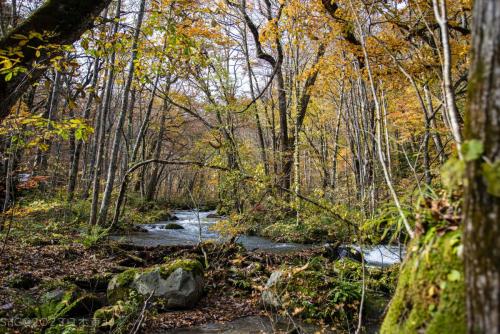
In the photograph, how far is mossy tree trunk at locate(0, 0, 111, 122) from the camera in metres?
2.95

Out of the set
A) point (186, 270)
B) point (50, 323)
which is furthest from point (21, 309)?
point (186, 270)

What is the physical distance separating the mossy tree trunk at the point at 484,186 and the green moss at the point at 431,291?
44 cm

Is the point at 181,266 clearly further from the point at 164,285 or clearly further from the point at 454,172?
the point at 454,172

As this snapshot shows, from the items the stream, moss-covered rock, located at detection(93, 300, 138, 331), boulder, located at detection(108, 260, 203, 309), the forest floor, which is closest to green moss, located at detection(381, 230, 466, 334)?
the stream

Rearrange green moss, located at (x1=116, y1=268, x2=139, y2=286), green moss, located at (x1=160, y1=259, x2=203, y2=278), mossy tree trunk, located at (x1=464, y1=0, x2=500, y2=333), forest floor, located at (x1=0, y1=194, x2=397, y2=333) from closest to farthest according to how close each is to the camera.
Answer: mossy tree trunk, located at (x1=464, y1=0, x2=500, y2=333) < forest floor, located at (x1=0, y1=194, x2=397, y2=333) < green moss, located at (x1=116, y1=268, x2=139, y2=286) < green moss, located at (x1=160, y1=259, x2=203, y2=278)

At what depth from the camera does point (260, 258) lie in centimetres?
798

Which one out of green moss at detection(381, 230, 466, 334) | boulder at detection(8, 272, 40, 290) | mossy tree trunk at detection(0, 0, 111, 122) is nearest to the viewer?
green moss at detection(381, 230, 466, 334)

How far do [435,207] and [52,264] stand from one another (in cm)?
762

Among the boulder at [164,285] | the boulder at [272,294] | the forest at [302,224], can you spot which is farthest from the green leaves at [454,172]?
the boulder at [164,285]

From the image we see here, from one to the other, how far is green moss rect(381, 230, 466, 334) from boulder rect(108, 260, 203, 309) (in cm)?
443

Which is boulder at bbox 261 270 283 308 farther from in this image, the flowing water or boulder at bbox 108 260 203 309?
the flowing water

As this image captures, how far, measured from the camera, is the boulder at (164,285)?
559cm

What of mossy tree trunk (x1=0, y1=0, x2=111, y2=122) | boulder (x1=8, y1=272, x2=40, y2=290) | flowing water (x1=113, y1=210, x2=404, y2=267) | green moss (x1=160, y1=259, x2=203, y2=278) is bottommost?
flowing water (x1=113, y1=210, x2=404, y2=267)

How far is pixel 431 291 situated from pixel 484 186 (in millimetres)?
785
